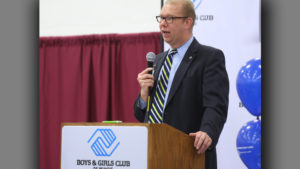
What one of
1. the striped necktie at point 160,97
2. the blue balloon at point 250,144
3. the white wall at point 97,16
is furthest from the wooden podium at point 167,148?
the white wall at point 97,16

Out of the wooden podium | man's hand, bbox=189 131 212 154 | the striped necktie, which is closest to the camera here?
the wooden podium

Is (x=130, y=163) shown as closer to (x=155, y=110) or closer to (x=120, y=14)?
(x=155, y=110)

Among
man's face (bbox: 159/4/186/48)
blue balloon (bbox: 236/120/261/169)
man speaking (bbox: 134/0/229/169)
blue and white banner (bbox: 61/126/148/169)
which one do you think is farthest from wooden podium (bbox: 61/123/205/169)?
blue balloon (bbox: 236/120/261/169)

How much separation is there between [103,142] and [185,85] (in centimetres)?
71

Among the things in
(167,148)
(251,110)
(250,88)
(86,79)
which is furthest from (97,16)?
(167,148)

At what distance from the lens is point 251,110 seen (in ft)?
14.8

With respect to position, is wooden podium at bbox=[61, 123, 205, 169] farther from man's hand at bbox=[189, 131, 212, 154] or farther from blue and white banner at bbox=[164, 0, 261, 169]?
blue and white banner at bbox=[164, 0, 261, 169]

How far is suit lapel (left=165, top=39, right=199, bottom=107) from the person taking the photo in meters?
2.66

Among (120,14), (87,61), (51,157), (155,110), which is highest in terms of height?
(120,14)

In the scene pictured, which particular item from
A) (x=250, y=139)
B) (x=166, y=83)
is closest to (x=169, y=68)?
(x=166, y=83)

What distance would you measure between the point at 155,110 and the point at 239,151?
2125mm

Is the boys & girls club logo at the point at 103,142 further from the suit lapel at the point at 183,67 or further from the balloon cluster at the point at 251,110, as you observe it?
the balloon cluster at the point at 251,110
